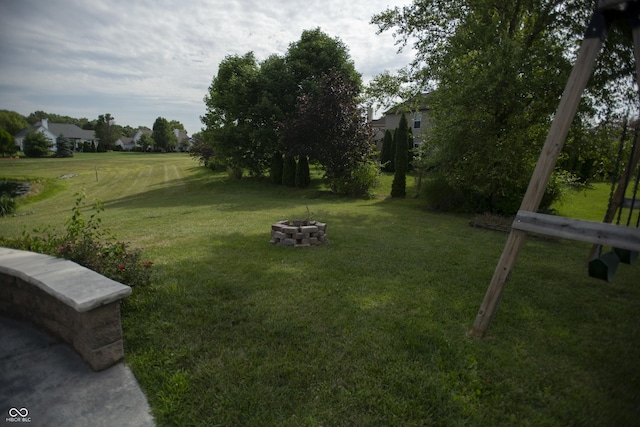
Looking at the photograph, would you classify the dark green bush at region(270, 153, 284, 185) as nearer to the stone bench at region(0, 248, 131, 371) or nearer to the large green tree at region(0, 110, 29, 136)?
the large green tree at region(0, 110, 29, 136)

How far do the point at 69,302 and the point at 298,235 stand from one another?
14.7ft

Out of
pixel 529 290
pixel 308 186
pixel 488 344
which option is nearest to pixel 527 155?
pixel 529 290

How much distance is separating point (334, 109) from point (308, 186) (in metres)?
5.57

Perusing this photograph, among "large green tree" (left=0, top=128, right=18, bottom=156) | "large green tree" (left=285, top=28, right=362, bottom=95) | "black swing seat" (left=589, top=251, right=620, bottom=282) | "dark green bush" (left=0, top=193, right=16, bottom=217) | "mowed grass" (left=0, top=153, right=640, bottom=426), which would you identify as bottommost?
"dark green bush" (left=0, top=193, right=16, bottom=217)

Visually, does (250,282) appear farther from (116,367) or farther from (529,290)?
(529,290)

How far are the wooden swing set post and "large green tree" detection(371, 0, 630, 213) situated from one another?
5.78 m

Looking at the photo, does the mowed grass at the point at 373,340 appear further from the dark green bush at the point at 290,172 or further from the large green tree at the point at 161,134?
the large green tree at the point at 161,134

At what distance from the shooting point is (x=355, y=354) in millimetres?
3084

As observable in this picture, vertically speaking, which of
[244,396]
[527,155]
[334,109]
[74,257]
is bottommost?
[244,396]

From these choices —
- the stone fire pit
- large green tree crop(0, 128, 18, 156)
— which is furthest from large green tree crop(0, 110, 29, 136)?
the stone fire pit

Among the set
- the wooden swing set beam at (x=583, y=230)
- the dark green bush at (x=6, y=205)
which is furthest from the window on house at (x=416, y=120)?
the dark green bush at (x=6, y=205)

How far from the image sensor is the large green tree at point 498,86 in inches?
357

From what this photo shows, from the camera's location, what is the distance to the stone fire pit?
6.67m

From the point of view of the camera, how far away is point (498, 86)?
933 cm
